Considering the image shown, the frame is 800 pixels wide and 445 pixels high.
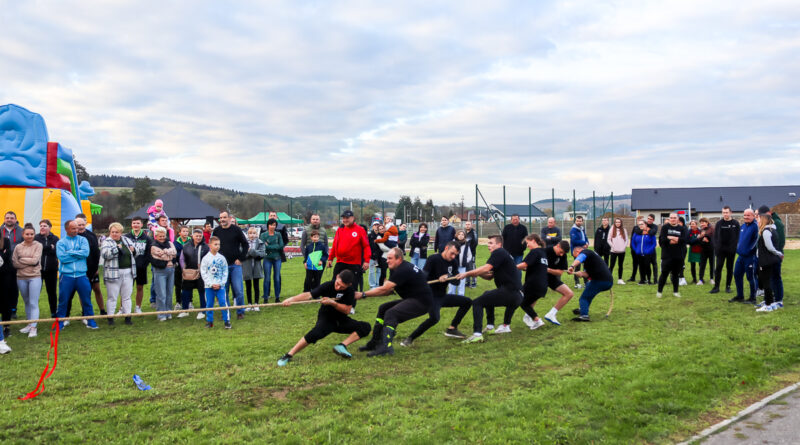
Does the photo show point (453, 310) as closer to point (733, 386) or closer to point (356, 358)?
point (356, 358)

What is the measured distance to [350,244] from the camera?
870 centimetres

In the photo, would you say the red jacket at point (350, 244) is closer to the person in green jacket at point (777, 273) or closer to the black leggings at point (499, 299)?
the black leggings at point (499, 299)

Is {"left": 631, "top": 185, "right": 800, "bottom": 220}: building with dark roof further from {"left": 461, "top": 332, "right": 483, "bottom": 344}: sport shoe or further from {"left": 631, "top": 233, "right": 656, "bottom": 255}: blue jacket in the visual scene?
{"left": 461, "top": 332, "right": 483, "bottom": 344}: sport shoe

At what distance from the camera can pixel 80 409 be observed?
471cm

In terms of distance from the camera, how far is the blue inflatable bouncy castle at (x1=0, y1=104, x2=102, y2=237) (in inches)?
535

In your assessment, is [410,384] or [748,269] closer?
[410,384]

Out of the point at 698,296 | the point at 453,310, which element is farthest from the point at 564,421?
the point at 698,296

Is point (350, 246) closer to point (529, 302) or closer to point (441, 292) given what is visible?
point (441, 292)

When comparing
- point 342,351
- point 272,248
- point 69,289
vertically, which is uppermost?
point 272,248

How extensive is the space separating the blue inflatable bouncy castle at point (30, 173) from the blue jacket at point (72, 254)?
280 inches

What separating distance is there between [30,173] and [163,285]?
800 centimetres

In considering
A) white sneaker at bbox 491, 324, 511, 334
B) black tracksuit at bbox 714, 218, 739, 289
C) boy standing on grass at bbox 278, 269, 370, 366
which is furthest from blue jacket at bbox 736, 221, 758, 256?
boy standing on grass at bbox 278, 269, 370, 366

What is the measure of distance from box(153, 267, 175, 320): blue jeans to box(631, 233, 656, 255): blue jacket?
10.5m

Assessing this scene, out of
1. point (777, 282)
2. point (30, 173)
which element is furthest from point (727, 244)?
point (30, 173)
